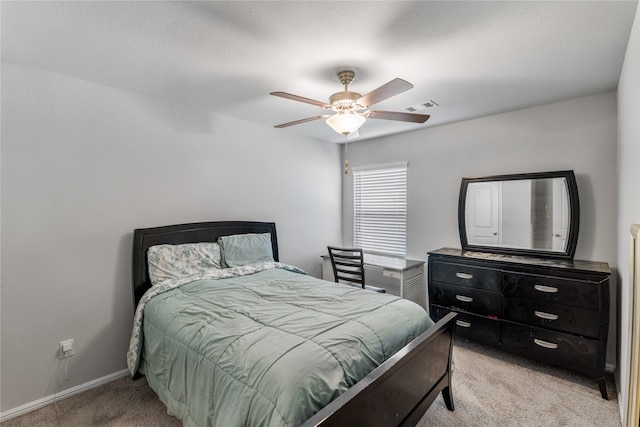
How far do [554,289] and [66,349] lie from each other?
12.9ft

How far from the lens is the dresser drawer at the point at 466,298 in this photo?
2.82 metres

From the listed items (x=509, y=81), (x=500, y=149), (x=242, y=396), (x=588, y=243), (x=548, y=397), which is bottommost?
(x=548, y=397)

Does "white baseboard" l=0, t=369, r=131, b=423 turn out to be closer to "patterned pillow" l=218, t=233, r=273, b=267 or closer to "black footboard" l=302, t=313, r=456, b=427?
"patterned pillow" l=218, t=233, r=273, b=267

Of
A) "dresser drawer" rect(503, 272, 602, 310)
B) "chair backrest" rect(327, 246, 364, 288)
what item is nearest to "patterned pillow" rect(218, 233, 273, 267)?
"chair backrest" rect(327, 246, 364, 288)

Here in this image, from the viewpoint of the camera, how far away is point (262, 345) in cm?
149

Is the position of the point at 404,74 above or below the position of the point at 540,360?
above

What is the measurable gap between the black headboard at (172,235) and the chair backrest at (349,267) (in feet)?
3.10

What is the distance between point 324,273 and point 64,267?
2859mm

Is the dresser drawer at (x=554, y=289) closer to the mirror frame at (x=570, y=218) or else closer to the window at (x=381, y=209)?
the mirror frame at (x=570, y=218)

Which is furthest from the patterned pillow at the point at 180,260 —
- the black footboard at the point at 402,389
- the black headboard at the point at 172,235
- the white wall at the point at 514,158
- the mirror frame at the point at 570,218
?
the mirror frame at the point at 570,218

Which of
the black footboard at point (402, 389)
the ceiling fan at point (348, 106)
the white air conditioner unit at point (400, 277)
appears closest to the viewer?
the black footboard at point (402, 389)

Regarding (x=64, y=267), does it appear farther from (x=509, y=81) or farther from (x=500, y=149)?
(x=500, y=149)

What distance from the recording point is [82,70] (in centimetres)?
226

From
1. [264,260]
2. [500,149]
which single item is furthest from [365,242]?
[500,149]
